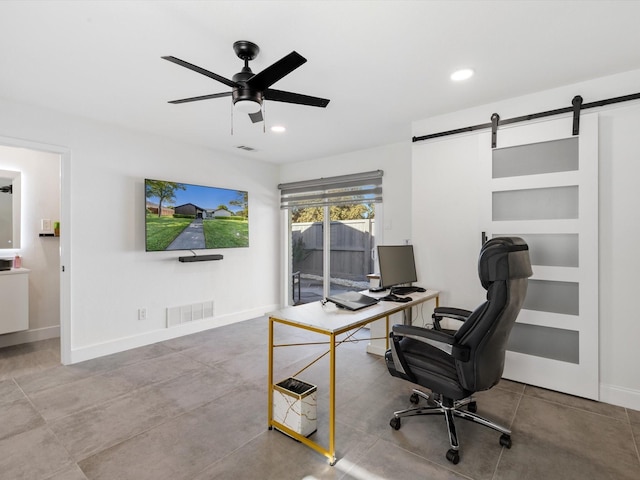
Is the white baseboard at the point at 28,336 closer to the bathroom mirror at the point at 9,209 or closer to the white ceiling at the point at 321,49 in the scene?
the bathroom mirror at the point at 9,209

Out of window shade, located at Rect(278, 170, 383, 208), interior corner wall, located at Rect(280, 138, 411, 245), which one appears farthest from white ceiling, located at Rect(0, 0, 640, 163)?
window shade, located at Rect(278, 170, 383, 208)

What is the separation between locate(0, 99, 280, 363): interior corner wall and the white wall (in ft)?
4.23

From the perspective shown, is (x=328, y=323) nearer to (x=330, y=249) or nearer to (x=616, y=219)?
(x=616, y=219)

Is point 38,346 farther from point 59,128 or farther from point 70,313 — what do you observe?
point 59,128

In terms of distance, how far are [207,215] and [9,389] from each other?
8.50 ft

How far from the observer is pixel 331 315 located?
2.26 metres

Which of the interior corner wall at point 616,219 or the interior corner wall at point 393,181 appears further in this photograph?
the interior corner wall at point 393,181

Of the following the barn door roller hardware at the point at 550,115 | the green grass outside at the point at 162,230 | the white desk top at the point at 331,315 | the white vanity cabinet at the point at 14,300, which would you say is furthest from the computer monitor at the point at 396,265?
the white vanity cabinet at the point at 14,300

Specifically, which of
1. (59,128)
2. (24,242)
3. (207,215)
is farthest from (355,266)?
(24,242)

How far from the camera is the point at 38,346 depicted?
398 centimetres

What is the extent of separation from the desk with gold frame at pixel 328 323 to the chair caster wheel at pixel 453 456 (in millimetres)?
668

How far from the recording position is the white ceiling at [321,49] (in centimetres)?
184

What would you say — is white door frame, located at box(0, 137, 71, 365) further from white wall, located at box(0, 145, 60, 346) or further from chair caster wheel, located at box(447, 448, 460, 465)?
chair caster wheel, located at box(447, 448, 460, 465)

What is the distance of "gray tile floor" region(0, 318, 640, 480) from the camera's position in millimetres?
1878
